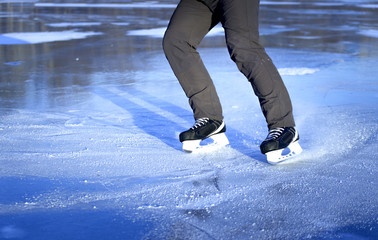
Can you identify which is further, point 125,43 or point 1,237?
point 125,43

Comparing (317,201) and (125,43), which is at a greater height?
(317,201)

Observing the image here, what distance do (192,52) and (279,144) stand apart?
74 cm

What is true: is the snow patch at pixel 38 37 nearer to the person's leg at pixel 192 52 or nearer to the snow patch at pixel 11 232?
the person's leg at pixel 192 52

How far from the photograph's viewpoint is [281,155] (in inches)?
111

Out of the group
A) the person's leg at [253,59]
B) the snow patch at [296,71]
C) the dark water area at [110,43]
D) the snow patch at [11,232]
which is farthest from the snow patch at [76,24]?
the snow patch at [11,232]

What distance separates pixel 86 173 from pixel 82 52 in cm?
480

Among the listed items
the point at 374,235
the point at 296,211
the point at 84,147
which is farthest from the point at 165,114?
the point at 374,235

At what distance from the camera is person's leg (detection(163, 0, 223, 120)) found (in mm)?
3014

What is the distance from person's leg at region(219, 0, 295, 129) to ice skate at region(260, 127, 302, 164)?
40 millimetres

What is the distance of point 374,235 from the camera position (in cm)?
190

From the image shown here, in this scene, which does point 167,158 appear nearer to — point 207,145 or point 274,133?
point 207,145

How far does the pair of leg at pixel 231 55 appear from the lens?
9.20 feet

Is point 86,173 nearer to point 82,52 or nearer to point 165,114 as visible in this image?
point 165,114

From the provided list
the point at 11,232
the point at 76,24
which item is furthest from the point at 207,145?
the point at 76,24
